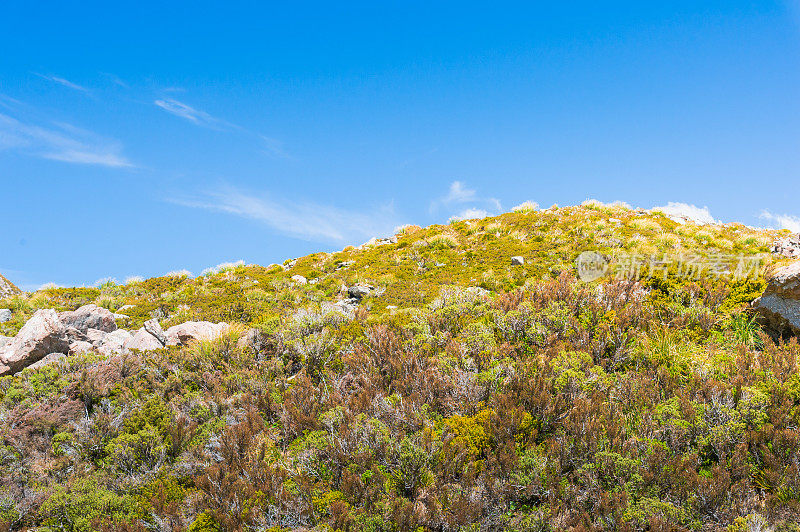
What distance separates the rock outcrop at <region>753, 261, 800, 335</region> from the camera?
21.9 feet

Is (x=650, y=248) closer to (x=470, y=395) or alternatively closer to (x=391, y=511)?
→ (x=470, y=395)

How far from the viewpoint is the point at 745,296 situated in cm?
789

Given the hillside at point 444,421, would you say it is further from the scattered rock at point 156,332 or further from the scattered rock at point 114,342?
the scattered rock at point 156,332

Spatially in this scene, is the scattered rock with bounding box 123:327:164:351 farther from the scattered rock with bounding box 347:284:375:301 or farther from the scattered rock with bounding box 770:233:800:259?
the scattered rock with bounding box 770:233:800:259

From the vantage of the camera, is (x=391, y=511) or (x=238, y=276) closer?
(x=391, y=511)

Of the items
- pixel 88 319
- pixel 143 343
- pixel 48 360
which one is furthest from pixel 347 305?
pixel 48 360

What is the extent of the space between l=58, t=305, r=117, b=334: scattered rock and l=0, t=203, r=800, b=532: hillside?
197cm

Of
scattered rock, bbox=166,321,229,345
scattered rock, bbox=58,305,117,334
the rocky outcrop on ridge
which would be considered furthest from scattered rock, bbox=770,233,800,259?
scattered rock, bbox=58,305,117,334

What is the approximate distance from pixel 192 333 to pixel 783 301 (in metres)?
10.6

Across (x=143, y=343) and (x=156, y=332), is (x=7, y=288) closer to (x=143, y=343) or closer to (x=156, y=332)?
(x=156, y=332)

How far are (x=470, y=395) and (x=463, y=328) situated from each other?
216cm

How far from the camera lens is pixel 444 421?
200 inches

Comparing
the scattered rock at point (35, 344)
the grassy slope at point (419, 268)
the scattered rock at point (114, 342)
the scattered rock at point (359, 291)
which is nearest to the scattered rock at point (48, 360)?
the scattered rock at point (35, 344)

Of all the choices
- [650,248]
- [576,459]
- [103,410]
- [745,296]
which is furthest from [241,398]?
[650,248]
